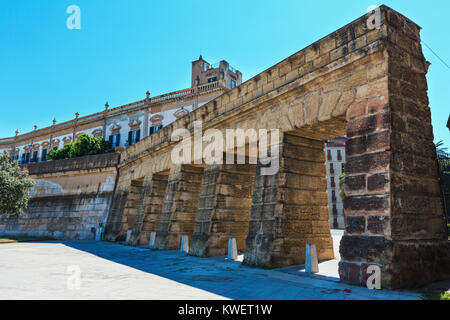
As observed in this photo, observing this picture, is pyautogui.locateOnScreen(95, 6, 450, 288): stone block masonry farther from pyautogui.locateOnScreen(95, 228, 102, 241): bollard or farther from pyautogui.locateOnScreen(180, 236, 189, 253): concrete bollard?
pyautogui.locateOnScreen(95, 228, 102, 241): bollard

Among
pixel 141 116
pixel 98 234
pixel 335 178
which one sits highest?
pixel 141 116

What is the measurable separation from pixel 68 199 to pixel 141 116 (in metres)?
13.1

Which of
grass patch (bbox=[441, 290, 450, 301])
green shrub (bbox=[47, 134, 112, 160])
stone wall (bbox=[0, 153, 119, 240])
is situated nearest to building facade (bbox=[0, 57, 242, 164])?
green shrub (bbox=[47, 134, 112, 160])

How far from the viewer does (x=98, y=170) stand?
19.4 metres

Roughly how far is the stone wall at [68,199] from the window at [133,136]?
9936 mm

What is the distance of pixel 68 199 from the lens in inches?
778

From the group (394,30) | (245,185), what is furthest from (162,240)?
(394,30)

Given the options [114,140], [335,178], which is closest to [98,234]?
[114,140]

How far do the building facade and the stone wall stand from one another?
9.58 metres

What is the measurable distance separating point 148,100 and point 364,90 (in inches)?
1062

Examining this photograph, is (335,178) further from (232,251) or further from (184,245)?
(232,251)

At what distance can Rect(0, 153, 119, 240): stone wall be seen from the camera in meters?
18.7

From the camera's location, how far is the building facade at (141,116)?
27484 millimetres

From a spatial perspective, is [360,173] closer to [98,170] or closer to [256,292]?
[256,292]
